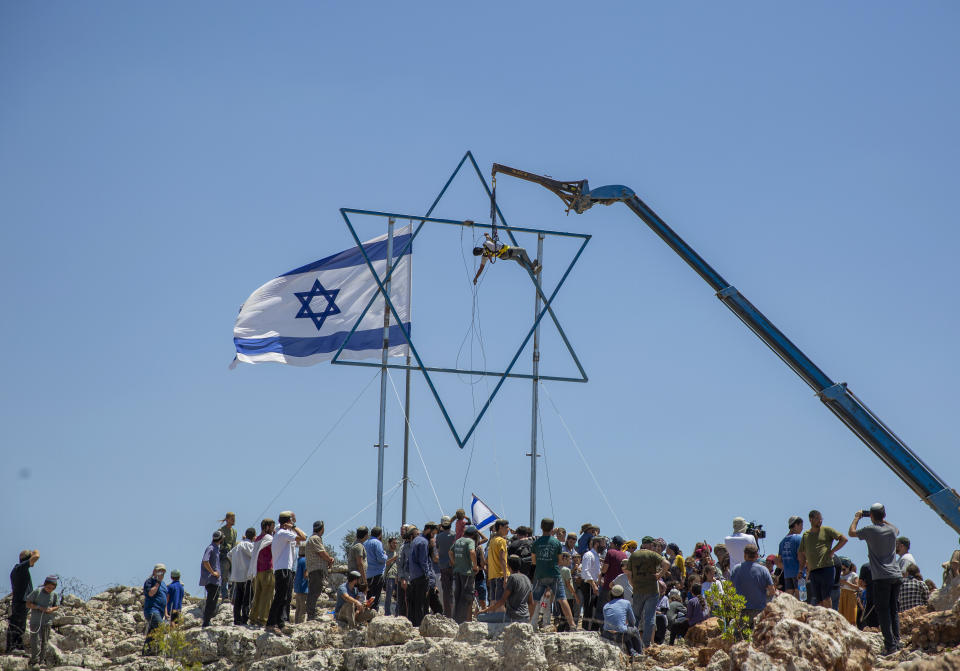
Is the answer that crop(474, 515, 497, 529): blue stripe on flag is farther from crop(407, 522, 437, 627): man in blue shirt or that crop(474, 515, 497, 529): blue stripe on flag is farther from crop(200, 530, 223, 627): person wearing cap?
crop(200, 530, 223, 627): person wearing cap

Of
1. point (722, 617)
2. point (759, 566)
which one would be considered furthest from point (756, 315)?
point (722, 617)

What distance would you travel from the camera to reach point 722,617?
49.6ft

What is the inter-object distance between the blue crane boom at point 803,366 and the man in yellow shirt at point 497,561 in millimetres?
4793

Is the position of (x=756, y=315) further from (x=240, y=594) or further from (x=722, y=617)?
(x=240, y=594)

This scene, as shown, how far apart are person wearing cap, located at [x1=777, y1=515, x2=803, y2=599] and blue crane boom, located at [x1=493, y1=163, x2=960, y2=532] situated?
1.59 m

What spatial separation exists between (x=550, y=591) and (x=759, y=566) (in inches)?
114

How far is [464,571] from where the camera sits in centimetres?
1786

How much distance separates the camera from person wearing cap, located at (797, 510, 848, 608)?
16.1m

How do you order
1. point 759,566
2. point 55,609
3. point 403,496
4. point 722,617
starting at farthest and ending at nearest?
point 403,496, point 55,609, point 759,566, point 722,617

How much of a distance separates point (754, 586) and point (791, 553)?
1.00 m

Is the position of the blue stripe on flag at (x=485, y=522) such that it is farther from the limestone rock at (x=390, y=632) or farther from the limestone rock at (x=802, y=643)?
the limestone rock at (x=802, y=643)

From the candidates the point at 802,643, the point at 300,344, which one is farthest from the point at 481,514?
the point at 802,643

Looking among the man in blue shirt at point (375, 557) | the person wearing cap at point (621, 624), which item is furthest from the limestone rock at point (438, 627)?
the man in blue shirt at point (375, 557)

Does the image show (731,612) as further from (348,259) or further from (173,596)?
(348,259)
